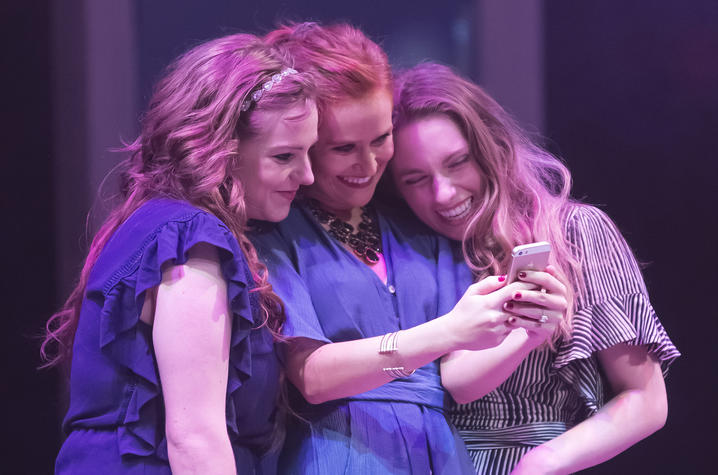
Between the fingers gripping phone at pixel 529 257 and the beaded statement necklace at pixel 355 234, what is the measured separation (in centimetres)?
49

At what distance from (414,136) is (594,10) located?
1.02 m

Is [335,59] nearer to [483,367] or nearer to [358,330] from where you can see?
[358,330]

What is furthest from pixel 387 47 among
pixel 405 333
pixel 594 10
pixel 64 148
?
pixel 405 333

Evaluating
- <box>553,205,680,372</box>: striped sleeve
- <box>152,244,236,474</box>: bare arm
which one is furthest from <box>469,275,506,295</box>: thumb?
<box>152,244,236,474</box>: bare arm

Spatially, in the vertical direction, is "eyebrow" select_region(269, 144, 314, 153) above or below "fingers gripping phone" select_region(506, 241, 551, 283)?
above

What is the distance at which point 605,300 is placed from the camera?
2.20 meters

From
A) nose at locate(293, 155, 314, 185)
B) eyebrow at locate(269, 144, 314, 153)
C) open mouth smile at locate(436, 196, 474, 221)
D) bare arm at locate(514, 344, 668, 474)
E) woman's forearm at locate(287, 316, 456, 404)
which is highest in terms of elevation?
eyebrow at locate(269, 144, 314, 153)

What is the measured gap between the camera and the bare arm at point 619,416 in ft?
7.00

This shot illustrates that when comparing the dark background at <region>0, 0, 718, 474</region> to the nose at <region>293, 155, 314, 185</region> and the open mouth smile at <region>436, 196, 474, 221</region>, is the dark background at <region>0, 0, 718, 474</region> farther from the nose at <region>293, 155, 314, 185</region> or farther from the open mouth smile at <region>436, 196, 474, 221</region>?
the nose at <region>293, 155, 314, 185</region>

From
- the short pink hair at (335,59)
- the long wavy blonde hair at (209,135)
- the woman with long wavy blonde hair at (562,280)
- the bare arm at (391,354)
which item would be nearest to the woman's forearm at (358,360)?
the bare arm at (391,354)

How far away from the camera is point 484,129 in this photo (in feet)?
7.59

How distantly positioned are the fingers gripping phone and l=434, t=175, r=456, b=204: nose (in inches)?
18.3

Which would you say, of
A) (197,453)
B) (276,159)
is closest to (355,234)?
(276,159)

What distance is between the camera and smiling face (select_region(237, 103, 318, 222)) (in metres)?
1.94
